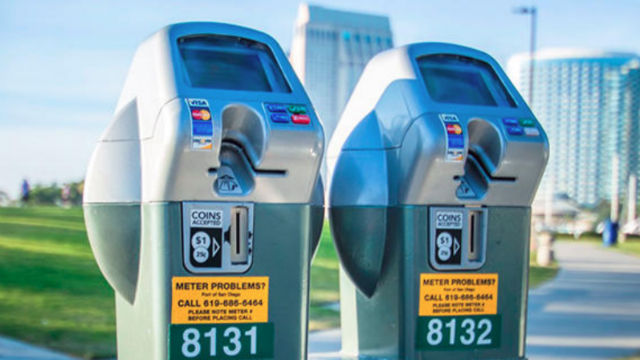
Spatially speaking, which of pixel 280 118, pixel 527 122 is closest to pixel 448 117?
pixel 527 122

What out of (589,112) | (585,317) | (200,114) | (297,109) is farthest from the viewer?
(589,112)

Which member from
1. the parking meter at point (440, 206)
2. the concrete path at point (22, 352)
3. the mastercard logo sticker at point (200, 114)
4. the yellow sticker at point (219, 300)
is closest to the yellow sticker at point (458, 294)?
the parking meter at point (440, 206)

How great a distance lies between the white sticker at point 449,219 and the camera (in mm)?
3750

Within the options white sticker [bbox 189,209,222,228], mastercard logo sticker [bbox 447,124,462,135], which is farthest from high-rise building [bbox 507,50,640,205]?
white sticker [bbox 189,209,222,228]

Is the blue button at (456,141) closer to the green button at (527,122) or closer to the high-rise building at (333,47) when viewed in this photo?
the green button at (527,122)

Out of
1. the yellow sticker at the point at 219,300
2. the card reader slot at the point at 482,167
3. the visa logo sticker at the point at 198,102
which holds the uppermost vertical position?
the visa logo sticker at the point at 198,102

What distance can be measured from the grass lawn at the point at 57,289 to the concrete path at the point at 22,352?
0.49ft

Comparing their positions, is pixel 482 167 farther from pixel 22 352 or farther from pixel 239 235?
pixel 22 352

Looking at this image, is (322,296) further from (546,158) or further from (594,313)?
(546,158)

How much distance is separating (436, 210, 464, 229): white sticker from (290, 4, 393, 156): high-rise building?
290 inches

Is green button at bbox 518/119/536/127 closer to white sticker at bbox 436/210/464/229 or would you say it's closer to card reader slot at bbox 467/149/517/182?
card reader slot at bbox 467/149/517/182

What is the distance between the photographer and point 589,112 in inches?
2534

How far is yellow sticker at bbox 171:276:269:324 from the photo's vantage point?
10.3 feet

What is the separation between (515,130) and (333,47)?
13.7 meters
